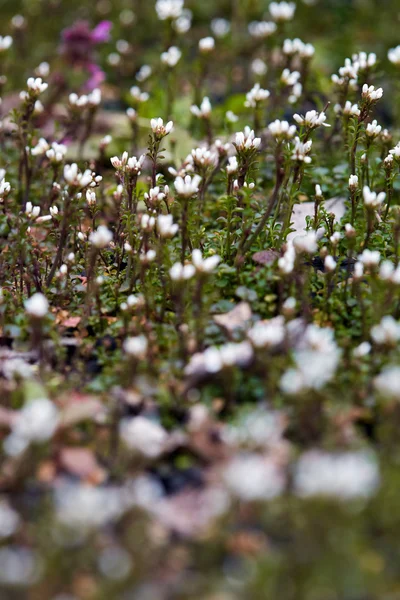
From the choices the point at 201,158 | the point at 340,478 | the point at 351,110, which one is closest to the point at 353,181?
the point at 351,110

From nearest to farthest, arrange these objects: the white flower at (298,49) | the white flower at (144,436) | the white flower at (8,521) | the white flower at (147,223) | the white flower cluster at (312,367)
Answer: the white flower at (8,521), the white flower at (144,436), the white flower cluster at (312,367), the white flower at (147,223), the white flower at (298,49)

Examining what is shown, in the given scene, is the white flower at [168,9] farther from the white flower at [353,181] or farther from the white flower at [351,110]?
the white flower at [353,181]

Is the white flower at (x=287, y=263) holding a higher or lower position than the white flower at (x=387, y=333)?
higher

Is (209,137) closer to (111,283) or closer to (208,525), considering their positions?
(111,283)

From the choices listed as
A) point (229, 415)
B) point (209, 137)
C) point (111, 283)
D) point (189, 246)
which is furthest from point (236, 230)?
point (229, 415)

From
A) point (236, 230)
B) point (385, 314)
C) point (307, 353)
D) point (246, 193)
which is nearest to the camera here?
point (307, 353)

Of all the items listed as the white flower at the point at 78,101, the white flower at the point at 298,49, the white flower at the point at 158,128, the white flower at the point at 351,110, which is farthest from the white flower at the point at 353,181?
the white flower at the point at 78,101

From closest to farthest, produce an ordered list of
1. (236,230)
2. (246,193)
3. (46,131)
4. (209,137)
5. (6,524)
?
→ 1. (6,524)
2. (246,193)
3. (236,230)
4. (209,137)
5. (46,131)

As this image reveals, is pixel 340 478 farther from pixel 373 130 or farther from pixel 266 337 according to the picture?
pixel 373 130
